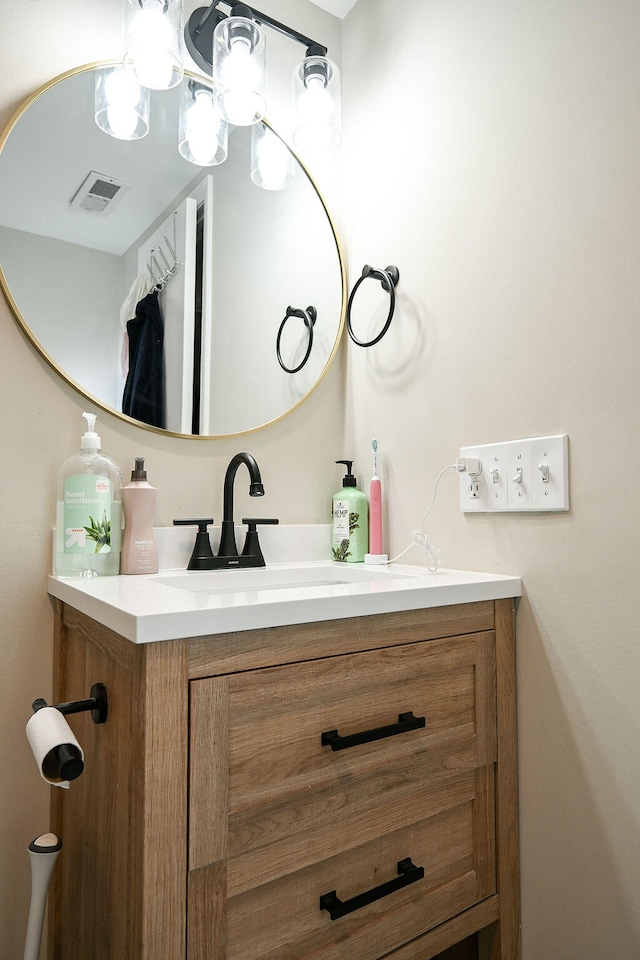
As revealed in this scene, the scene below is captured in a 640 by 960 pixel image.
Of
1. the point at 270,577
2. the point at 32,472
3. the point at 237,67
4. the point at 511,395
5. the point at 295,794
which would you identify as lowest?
the point at 295,794

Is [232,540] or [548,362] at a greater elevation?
[548,362]

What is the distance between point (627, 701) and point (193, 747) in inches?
24.7

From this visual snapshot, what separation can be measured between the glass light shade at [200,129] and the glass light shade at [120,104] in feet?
0.30

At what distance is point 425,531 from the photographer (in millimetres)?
1250

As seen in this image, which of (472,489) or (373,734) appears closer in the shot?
(373,734)

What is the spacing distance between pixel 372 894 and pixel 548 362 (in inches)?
33.6

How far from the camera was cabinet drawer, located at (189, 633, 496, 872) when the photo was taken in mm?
707

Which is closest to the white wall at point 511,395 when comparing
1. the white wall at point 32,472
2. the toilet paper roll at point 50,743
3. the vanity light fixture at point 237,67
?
the white wall at point 32,472

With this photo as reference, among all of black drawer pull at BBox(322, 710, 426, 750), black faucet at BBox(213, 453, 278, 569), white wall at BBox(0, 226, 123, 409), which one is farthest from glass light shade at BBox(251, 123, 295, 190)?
black drawer pull at BBox(322, 710, 426, 750)

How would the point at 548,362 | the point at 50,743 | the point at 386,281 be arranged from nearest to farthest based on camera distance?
1. the point at 50,743
2. the point at 548,362
3. the point at 386,281

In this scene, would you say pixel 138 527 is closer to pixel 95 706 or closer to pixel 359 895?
pixel 95 706

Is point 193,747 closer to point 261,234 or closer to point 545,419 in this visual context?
point 545,419

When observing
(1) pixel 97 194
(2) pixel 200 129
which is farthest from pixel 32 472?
(2) pixel 200 129

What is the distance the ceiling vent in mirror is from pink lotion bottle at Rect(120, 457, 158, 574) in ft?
1.69
